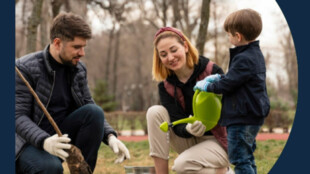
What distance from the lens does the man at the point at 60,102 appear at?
2.22 meters

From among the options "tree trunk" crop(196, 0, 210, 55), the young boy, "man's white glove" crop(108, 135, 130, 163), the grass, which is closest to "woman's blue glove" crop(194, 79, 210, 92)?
the young boy

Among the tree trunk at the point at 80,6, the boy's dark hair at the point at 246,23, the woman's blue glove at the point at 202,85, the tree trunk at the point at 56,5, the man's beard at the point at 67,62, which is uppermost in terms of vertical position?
the tree trunk at the point at 80,6

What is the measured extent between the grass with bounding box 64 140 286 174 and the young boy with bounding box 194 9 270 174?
46.8 inches

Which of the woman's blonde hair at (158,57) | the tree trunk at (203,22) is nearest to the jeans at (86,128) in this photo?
the woman's blonde hair at (158,57)

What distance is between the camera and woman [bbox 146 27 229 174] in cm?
245

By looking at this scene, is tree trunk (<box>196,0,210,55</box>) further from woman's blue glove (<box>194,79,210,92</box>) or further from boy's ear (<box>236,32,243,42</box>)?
woman's blue glove (<box>194,79,210,92</box>)

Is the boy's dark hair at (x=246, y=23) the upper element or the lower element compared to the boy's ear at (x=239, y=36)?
upper

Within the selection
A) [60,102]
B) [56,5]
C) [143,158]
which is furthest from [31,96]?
[56,5]

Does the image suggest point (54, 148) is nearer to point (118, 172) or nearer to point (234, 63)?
point (234, 63)

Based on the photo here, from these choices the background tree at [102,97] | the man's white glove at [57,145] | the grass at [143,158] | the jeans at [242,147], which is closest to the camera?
the man's white glove at [57,145]

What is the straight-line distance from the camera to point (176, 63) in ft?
8.43

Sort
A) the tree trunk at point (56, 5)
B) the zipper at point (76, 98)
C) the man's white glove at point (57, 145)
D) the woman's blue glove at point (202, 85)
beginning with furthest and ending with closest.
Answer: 1. the tree trunk at point (56, 5)
2. the zipper at point (76, 98)
3. the woman's blue glove at point (202, 85)
4. the man's white glove at point (57, 145)

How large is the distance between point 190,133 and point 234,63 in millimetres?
525

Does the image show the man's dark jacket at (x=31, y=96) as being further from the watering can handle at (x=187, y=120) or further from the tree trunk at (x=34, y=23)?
the tree trunk at (x=34, y=23)
